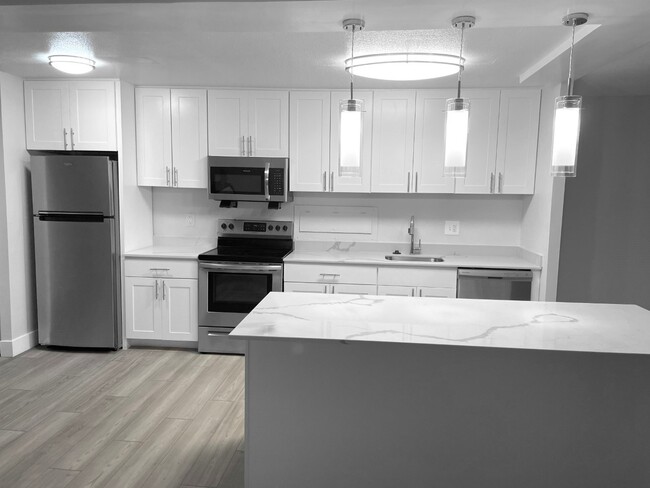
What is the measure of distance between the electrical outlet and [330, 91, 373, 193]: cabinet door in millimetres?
831

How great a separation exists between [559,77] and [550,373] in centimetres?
241

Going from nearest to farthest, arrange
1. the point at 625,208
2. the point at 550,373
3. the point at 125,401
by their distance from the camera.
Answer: the point at 550,373
the point at 125,401
the point at 625,208

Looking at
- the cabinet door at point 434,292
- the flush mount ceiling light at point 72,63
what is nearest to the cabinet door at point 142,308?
the flush mount ceiling light at point 72,63

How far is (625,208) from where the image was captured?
4.54 metres

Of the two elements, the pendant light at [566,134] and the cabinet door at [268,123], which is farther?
the cabinet door at [268,123]

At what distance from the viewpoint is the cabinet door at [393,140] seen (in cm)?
412

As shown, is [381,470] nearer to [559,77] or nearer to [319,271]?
[319,271]

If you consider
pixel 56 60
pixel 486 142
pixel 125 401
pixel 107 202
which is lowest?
pixel 125 401

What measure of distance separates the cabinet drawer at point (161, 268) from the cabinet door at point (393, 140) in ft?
5.51

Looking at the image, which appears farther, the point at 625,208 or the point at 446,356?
the point at 625,208

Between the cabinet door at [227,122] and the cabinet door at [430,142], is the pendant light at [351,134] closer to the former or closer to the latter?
the cabinet door at [430,142]

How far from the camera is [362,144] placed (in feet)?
13.8

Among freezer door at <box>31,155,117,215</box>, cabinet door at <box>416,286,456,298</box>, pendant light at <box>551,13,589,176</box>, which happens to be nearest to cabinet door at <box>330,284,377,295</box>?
cabinet door at <box>416,286,456,298</box>

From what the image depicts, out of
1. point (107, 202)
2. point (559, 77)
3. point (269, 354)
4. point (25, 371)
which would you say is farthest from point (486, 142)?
point (25, 371)
